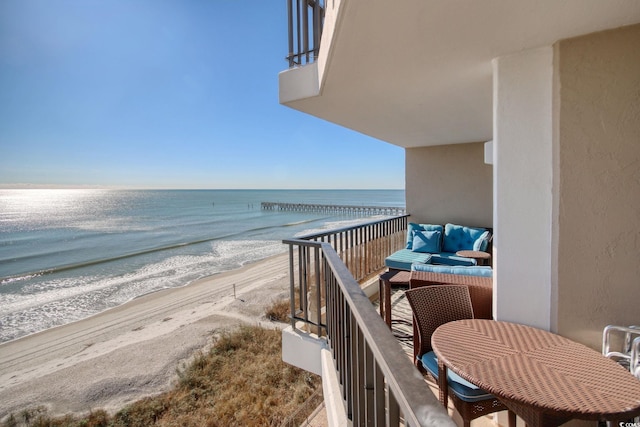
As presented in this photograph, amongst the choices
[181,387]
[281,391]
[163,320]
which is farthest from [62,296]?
[281,391]

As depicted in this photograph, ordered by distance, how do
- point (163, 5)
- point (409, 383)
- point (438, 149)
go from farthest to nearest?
point (163, 5), point (438, 149), point (409, 383)

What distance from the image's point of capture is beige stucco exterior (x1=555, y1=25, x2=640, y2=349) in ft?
5.40

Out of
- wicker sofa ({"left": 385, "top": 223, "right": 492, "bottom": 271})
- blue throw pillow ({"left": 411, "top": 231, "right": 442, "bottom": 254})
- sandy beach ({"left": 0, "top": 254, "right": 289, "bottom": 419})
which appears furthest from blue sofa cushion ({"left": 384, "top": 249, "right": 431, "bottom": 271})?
sandy beach ({"left": 0, "top": 254, "right": 289, "bottom": 419})

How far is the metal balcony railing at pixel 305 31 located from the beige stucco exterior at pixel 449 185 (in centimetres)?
377

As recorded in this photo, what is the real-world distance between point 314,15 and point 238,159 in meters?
45.5

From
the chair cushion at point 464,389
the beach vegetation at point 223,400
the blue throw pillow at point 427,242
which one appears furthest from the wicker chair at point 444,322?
the blue throw pillow at point 427,242

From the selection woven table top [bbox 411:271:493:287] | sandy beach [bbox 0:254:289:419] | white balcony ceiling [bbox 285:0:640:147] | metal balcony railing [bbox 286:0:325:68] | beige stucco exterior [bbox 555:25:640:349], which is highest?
metal balcony railing [bbox 286:0:325:68]

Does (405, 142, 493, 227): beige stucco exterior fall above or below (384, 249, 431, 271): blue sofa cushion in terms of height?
above

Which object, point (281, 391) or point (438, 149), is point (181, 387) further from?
point (438, 149)

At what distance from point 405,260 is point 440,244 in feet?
4.59

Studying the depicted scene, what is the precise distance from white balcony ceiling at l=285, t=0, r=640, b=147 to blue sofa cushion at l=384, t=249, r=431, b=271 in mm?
2192

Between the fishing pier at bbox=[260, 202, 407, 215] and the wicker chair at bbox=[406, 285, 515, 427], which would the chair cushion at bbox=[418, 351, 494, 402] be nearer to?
the wicker chair at bbox=[406, 285, 515, 427]

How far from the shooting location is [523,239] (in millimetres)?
1931

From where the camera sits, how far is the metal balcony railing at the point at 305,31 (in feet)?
9.85
